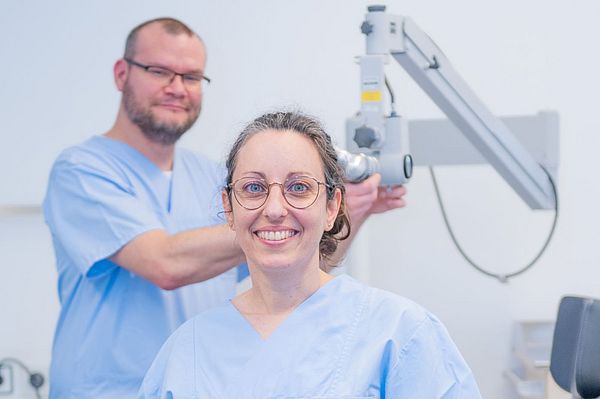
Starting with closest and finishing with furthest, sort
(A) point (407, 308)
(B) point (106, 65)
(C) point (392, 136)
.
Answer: (A) point (407, 308) < (C) point (392, 136) < (B) point (106, 65)

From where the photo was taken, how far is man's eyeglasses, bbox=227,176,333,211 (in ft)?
4.54

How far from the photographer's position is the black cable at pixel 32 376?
9.27 feet

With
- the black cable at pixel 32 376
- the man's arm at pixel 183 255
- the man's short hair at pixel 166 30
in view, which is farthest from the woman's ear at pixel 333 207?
the black cable at pixel 32 376

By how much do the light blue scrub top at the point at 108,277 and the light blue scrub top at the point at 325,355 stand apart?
48cm

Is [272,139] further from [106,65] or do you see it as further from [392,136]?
[106,65]

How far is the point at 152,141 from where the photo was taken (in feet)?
6.90

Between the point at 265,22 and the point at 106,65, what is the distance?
18.7 inches

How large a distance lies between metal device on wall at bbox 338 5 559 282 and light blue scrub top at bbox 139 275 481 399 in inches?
11.5

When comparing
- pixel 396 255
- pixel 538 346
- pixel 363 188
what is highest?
pixel 363 188

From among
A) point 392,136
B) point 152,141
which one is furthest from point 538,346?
point 152,141

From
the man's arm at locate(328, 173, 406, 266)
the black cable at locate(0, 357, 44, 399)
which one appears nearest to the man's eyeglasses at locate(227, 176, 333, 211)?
the man's arm at locate(328, 173, 406, 266)

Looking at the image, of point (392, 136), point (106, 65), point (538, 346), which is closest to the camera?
point (392, 136)

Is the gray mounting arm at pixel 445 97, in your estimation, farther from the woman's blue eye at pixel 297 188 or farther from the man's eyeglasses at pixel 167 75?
the woman's blue eye at pixel 297 188

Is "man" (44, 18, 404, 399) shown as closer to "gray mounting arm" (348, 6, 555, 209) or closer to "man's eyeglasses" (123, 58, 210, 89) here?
"man's eyeglasses" (123, 58, 210, 89)
